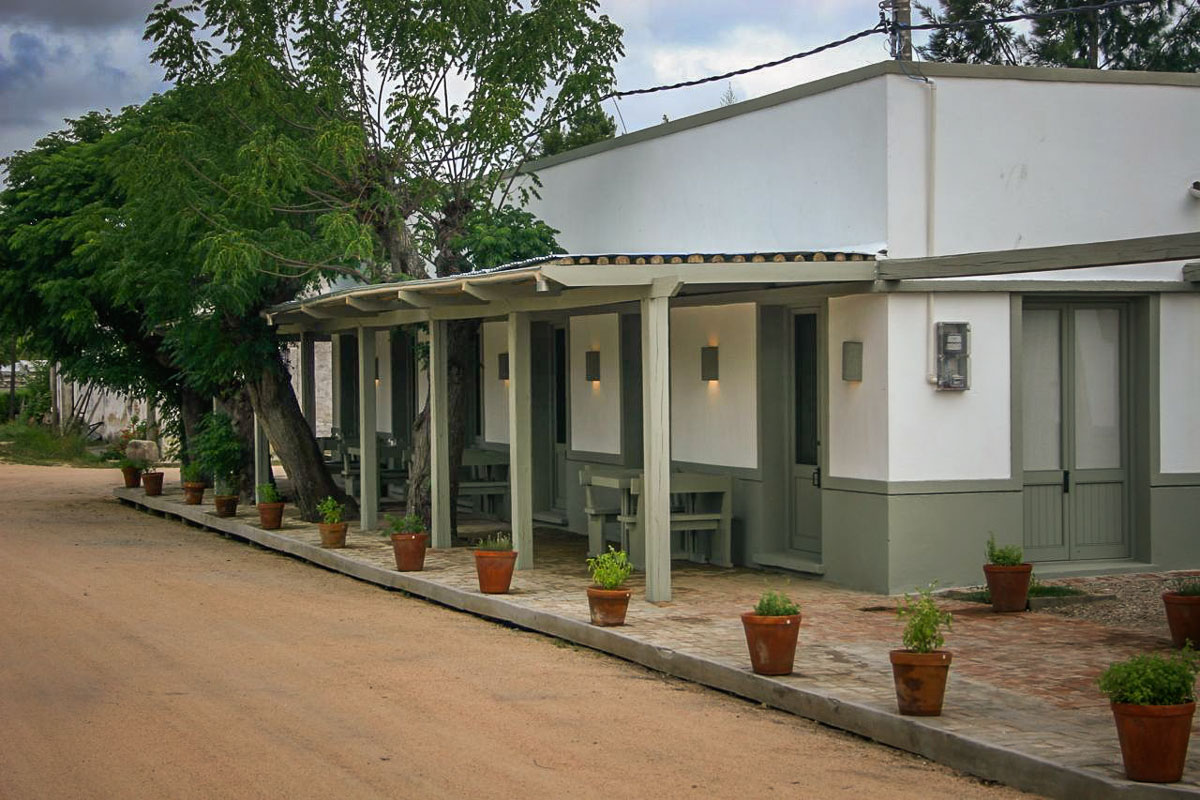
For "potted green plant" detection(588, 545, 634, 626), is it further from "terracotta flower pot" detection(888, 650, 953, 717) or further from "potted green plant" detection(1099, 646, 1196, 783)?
"potted green plant" detection(1099, 646, 1196, 783)

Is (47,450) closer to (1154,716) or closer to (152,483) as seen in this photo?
(152,483)

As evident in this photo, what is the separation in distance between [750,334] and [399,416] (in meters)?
10.9

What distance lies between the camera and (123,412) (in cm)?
4075

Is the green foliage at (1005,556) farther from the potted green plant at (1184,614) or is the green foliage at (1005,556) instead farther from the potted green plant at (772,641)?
the potted green plant at (772,641)

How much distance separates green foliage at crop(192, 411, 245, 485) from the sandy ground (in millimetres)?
7929

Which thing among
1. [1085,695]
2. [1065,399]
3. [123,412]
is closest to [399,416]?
[1065,399]

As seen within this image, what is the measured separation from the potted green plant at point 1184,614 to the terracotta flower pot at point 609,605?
12.0 ft

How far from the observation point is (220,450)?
818 inches

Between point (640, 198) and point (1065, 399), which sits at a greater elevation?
point (640, 198)

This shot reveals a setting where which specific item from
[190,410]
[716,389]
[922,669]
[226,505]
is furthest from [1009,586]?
[190,410]

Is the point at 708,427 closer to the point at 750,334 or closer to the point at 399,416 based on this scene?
the point at 750,334

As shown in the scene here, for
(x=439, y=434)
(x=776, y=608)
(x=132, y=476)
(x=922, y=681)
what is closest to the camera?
(x=922, y=681)

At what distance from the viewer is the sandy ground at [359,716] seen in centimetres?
660

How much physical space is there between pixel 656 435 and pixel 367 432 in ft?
22.0
